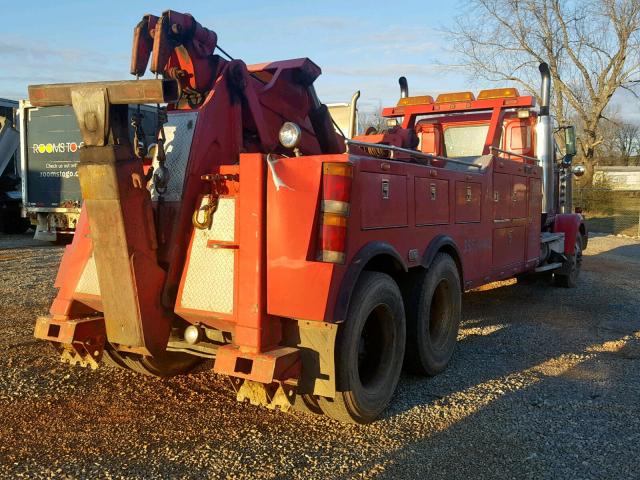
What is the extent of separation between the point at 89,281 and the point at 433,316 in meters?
2.83

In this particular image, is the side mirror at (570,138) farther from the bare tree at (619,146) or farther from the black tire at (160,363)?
the bare tree at (619,146)

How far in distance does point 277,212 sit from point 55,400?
2.13 metres

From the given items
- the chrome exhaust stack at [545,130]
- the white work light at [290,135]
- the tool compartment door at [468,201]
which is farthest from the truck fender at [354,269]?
the chrome exhaust stack at [545,130]

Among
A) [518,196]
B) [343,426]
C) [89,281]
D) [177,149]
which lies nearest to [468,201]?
[518,196]

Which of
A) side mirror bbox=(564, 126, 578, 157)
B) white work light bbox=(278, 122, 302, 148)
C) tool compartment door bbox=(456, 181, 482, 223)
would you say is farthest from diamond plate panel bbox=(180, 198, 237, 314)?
side mirror bbox=(564, 126, 578, 157)

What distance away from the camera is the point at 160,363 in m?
4.50

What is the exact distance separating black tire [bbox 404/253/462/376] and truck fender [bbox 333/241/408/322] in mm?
662

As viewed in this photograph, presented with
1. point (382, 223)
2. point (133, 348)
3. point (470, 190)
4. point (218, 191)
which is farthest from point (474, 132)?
point (133, 348)

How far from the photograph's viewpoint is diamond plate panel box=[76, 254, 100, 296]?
401cm

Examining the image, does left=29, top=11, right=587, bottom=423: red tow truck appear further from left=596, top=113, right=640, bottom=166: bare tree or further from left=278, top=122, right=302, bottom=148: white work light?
left=596, top=113, right=640, bottom=166: bare tree

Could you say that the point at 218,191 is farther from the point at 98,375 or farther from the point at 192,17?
the point at 98,375

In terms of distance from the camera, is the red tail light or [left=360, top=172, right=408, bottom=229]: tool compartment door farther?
[left=360, top=172, right=408, bottom=229]: tool compartment door

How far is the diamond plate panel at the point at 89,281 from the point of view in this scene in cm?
401

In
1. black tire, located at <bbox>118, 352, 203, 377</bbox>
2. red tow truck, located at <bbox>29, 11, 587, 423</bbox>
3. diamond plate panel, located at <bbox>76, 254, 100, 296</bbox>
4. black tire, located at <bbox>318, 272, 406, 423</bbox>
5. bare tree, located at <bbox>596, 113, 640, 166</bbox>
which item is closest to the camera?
red tow truck, located at <bbox>29, 11, 587, 423</bbox>
